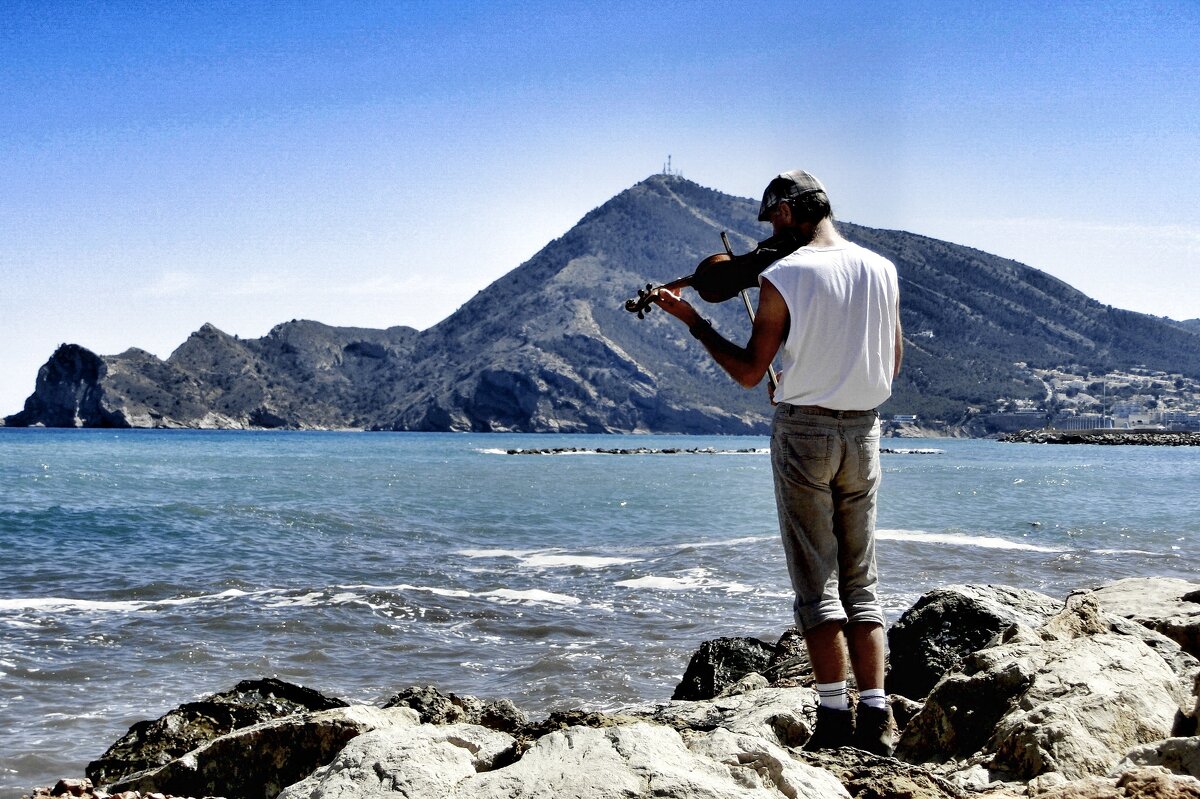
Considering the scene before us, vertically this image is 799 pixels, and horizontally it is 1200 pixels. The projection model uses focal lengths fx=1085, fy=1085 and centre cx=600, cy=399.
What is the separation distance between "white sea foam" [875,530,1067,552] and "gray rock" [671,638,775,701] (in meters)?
12.9

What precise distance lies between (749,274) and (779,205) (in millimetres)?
328

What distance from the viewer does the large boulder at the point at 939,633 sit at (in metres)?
6.59

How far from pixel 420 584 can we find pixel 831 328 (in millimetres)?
11286

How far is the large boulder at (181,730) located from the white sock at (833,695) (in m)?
2.75

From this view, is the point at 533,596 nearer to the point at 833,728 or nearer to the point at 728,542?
the point at 728,542

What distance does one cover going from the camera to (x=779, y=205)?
4770 millimetres

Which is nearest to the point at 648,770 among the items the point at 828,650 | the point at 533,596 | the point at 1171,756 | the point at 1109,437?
the point at 828,650

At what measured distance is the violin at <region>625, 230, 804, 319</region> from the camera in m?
4.79

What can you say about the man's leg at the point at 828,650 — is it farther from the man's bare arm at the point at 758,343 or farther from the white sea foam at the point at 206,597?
the white sea foam at the point at 206,597

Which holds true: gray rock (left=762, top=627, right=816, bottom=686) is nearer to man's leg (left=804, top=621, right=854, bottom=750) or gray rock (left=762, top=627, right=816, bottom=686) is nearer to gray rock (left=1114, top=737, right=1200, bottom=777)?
man's leg (left=804, top=621, right=854, bottom=750)

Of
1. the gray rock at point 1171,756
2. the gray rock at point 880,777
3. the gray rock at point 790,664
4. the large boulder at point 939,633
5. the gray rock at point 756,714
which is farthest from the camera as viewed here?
the gray rock at point 790,664

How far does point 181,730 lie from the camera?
5848mm

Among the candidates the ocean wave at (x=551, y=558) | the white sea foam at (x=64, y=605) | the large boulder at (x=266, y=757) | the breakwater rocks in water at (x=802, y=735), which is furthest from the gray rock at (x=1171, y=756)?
the ocean wave at (x=551, y=558)

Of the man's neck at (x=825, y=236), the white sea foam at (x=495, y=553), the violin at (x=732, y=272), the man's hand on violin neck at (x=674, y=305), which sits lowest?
the white sea foam at (x=495, y=553)
